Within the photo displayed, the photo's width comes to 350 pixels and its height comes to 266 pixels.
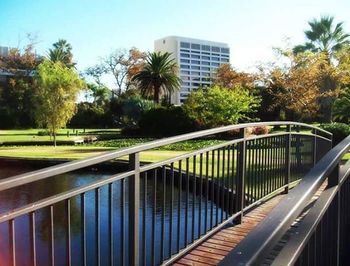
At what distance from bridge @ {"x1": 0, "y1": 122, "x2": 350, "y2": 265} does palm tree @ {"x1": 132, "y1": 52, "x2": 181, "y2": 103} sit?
38.3 meters

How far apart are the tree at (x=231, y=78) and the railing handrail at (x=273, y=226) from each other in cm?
3595

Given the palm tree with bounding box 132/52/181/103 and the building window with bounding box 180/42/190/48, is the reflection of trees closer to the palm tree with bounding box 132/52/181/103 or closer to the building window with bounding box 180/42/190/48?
the palm tree with bounding box 132/52/181/103

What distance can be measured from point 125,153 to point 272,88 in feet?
111

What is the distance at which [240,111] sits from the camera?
28188 mm

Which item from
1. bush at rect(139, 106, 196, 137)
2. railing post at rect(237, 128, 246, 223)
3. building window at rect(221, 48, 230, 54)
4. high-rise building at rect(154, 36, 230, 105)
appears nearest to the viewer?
railing post at rect(237, 128, 246, 223)

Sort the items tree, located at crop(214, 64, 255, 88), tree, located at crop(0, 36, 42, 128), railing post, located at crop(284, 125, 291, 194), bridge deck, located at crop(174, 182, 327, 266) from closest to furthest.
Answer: bridge deck, located at crop(174, 182, 327, 266)
railing post, located at crop(284, 125, 291, 194)
tree, located at crop(214, 64, 255, 88)
tree, located at crop(0, 36, 42, 128)

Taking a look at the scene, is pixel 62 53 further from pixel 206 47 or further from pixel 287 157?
pixel 206 47

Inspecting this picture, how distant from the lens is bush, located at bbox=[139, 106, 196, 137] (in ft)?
100.0

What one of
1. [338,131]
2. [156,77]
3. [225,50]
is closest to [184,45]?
[225,50]

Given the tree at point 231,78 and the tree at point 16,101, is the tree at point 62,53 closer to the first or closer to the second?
the tree at point 16,101

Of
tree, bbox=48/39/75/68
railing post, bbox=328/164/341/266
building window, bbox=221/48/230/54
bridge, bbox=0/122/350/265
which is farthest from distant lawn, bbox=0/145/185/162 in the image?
building window, bbox=221/48/230/54

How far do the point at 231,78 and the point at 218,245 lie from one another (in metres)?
39.1

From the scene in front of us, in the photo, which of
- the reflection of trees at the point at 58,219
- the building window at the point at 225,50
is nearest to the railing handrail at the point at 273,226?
the reflection of trees at the point at 58,219

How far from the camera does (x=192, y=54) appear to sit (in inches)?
4818
